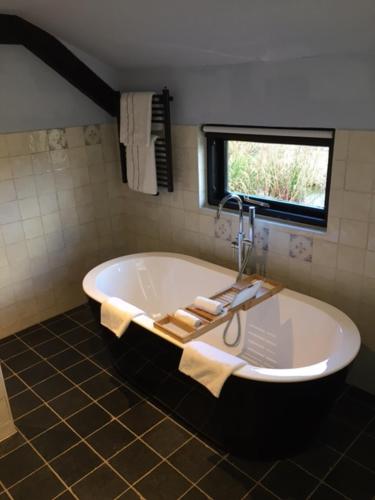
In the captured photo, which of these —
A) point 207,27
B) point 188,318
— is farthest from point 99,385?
point 207,27

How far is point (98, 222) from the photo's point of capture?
360cm

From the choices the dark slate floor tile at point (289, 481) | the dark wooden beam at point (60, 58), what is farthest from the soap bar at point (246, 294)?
the dark wooden beam at point (60, 58)

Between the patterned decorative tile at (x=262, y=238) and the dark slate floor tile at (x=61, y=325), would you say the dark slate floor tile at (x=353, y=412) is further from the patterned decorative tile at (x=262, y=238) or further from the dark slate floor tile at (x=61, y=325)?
the dark slate floor tile at (x=61, y=325)

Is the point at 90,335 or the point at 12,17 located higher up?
the point at 12,17

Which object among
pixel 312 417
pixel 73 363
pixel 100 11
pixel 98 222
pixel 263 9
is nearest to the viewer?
pixel 263 9

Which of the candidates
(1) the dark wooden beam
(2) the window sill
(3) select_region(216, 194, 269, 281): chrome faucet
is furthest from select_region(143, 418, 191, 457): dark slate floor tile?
(1) the dark wooden beam

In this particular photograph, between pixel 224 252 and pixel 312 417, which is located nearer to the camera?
pixel 312 417

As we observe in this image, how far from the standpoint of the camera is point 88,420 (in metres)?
2.40

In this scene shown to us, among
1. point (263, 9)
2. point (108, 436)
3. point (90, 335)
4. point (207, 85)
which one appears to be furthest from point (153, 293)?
point (263, 9)

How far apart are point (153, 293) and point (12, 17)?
2.01 meters

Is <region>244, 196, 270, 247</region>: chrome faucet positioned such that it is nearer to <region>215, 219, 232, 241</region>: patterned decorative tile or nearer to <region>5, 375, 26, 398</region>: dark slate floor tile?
<region>215, 219, 232, 241</region>: patterned decorative tile

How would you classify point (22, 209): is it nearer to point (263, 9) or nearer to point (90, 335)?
point (90, 335)

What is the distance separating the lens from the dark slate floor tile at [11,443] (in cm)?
222

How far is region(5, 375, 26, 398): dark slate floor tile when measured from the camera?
264cm
